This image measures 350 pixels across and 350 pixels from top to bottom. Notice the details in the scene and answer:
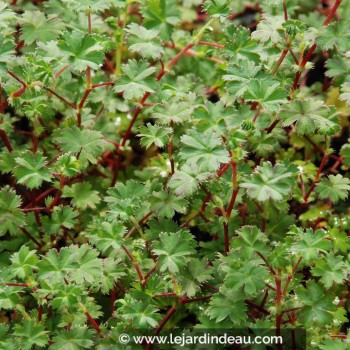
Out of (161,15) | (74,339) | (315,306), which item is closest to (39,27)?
(161,15)

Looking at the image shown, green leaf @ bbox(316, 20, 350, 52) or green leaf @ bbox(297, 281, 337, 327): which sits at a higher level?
green leaf @ bbox(316, 20, 350, 52)

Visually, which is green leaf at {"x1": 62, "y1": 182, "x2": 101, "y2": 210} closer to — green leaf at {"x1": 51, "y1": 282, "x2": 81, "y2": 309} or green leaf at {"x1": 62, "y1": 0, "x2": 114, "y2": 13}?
green leaf at {"x1": 51, "y1": 282, "x2": 81, "y2": 309}

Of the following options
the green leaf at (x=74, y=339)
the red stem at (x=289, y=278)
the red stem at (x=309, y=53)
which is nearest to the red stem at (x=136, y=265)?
the green leaf at (x=74, y=339)

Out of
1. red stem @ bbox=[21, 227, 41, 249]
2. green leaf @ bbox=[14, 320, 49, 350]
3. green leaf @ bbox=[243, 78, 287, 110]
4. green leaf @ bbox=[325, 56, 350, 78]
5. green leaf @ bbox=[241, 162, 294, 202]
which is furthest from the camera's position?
green leaf @ bbox=[325, 56, 350, 78]

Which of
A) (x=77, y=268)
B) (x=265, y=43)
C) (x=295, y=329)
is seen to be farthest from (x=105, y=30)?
(x=295, y=329)

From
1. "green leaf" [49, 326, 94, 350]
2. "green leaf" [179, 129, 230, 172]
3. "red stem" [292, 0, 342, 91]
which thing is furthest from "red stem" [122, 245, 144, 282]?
"red stem" [292, 0, 342, 91]

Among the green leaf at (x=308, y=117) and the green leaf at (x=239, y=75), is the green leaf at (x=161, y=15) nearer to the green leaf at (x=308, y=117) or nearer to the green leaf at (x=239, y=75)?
the green leaf at (x=239, y=75)
